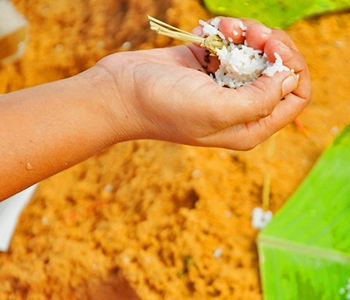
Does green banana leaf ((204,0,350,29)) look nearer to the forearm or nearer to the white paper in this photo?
the forearm

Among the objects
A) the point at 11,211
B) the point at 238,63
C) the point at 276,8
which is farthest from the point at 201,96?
the point at 11,211

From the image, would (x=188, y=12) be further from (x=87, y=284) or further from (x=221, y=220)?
(x=87, y=284)

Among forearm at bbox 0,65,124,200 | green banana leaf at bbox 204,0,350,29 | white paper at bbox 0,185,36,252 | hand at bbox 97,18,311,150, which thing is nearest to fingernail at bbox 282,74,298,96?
hand at bbox 97,18,311,150

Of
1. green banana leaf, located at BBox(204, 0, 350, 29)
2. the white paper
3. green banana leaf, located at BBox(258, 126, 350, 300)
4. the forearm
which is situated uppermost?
the forearm

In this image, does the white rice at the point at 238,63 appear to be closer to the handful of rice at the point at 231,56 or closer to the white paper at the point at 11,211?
the handful of rice at the point at 231,56

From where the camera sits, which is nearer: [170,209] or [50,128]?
[50,128]

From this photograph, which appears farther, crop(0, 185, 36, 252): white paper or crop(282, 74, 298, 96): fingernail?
crop(0, 185, 36, 252): white paper

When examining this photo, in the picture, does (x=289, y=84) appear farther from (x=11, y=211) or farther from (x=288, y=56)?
(x=11, y=211)
